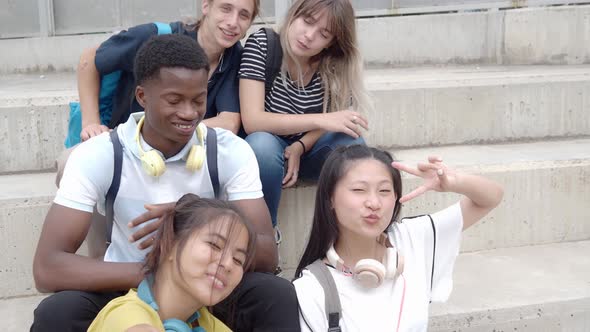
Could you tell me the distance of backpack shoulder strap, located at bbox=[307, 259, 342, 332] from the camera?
2115 millimetres

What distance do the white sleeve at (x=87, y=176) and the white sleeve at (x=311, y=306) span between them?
24.3 inches

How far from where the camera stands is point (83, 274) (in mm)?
1997

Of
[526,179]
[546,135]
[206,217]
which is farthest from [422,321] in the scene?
[546,135]

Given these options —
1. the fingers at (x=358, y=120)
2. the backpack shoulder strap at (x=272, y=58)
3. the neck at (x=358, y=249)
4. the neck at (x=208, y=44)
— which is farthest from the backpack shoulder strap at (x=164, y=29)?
the neck at (x=358, y=249)

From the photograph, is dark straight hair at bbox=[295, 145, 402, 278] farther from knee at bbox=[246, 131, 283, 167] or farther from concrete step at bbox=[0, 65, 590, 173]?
concrete step at bbox=[0, 65, 590, 173]

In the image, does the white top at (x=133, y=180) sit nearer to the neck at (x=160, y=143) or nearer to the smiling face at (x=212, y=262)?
the neck at (x=160, y=143)

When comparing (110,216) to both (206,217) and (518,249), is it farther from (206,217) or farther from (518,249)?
(518,249)

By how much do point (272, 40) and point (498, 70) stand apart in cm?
211

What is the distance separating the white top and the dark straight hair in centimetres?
20

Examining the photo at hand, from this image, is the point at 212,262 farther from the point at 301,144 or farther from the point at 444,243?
the point at 301,144

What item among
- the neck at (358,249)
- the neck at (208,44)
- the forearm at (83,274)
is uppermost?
the neck at (208,44)

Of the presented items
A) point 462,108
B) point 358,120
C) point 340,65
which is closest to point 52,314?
point 358,120

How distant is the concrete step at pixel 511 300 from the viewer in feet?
8.32

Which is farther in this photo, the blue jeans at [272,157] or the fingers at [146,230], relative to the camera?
the blue jeans at [272,157]
